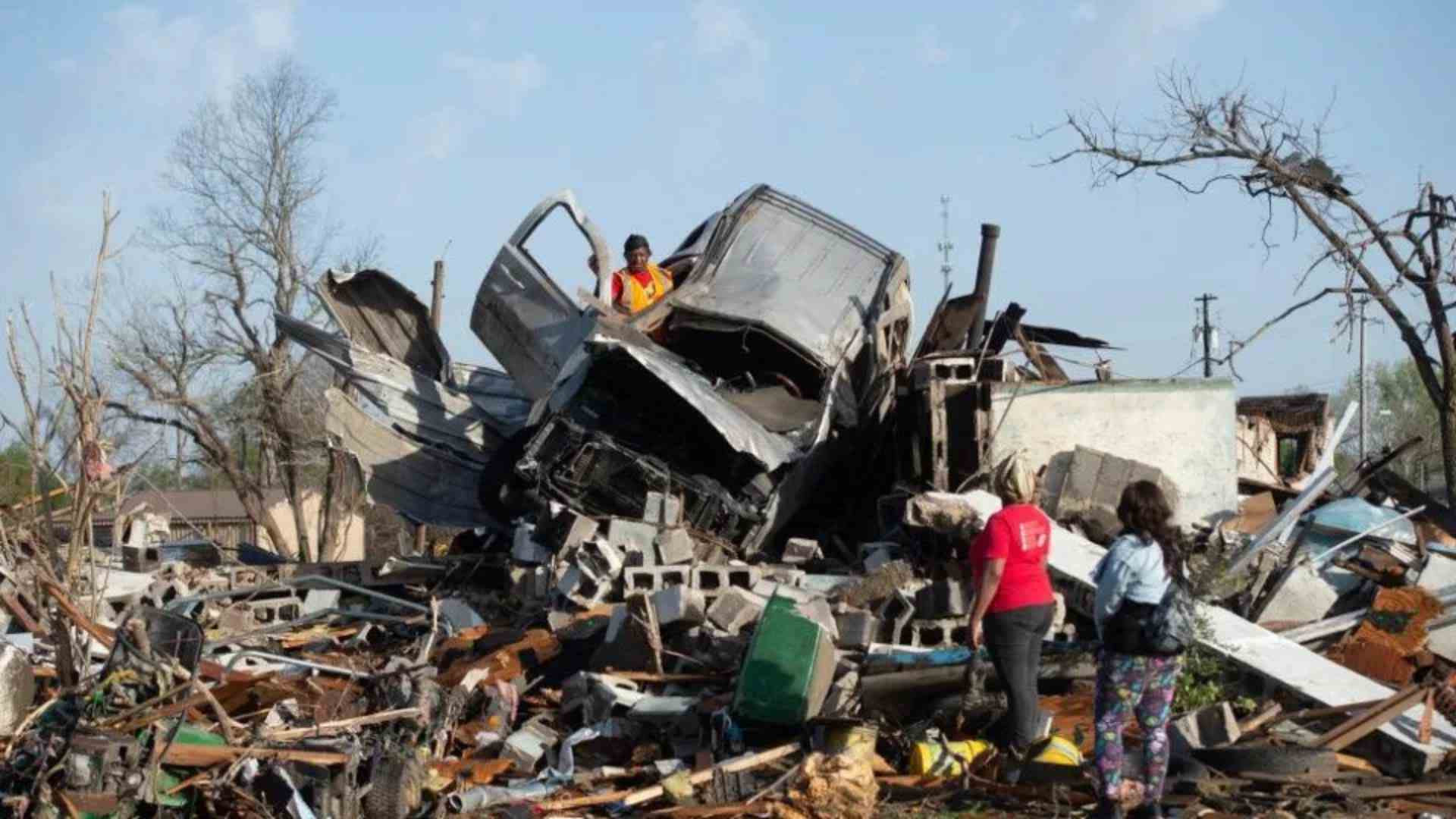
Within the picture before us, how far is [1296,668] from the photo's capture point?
344 inches

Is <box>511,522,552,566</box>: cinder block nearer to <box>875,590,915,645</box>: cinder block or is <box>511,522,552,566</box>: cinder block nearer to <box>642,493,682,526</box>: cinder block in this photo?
<box>642,493,682,526</box>: cinder block

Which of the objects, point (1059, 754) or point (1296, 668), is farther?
point (1296, 668)

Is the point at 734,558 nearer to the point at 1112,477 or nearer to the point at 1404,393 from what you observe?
the point at 1112,477

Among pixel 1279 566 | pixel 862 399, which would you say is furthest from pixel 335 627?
pixel 1279 566

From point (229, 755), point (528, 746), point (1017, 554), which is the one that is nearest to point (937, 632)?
point (1017, 554)

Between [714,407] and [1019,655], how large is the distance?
155 inches

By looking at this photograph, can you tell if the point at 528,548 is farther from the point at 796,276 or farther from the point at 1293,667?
the point at 1293,667

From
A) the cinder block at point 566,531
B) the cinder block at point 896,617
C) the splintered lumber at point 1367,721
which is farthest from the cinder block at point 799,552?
the splintered lumber at point 1367,721

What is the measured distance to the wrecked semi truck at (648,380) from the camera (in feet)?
37.4

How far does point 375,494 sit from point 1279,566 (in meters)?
6.93

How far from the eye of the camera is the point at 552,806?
7.45m

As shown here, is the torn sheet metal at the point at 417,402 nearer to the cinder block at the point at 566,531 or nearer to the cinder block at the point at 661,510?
the cinder block at the point at 566,531

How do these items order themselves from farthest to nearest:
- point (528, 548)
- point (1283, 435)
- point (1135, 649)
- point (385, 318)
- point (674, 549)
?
point (1283, 435) → point (385, 318) → point (528, 548) → point (674, 549) → point (1135, 649)

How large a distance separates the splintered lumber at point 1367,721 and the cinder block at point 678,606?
138 inches
